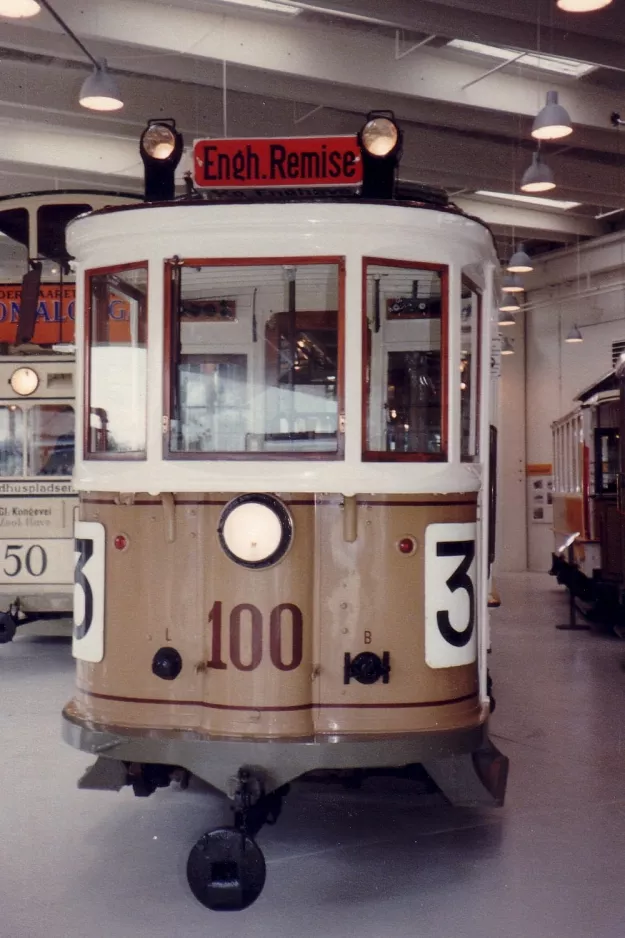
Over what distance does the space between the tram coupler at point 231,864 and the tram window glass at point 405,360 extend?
4.19 ft

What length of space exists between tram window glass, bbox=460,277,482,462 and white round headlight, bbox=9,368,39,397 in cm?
539

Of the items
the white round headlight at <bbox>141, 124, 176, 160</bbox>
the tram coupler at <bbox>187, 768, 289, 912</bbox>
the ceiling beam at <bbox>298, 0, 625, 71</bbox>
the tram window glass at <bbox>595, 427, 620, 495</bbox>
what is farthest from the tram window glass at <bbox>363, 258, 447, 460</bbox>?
the tram window glass at <bbox>595, 427, 620, 495</bbox>

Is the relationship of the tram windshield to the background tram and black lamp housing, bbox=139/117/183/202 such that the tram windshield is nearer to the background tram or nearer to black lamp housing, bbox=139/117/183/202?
the background tram

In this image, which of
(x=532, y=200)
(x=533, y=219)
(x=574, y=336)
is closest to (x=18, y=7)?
(x=532, y=200)

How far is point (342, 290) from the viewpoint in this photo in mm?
3840

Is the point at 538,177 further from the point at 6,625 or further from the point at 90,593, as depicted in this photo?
the point at 90,593

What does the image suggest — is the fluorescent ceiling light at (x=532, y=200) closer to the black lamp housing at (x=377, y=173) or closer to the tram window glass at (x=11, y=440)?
the tram window glass at (x=11, y=440)

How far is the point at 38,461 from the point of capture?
885 centimetres

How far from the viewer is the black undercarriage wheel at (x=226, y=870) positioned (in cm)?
356

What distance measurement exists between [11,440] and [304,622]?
570 cm

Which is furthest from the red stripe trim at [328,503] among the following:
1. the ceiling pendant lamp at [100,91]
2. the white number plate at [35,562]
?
the ceiling pendant lamp at [100,91]

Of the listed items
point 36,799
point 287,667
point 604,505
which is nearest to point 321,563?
point 287,667

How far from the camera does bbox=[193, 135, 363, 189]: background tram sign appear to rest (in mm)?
3971

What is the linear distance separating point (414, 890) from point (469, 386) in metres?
1.93
